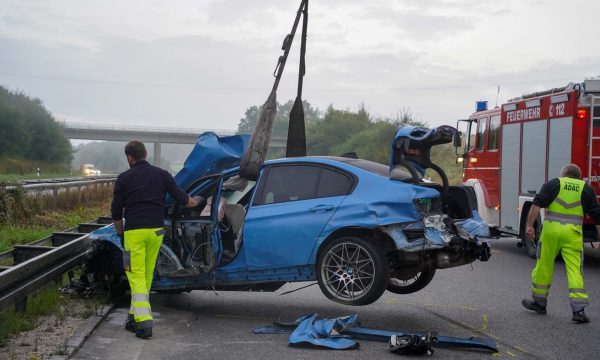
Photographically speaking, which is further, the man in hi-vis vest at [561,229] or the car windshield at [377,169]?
the man in hi-vis vest at [561,229]

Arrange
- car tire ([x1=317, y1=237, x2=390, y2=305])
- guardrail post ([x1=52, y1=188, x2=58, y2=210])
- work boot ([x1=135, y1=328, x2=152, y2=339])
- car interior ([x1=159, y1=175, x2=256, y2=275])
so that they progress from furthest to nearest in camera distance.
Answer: guardrail post ([x1=52, y1=188, x2=58, y2=210])
car interior ([x1=159, y1=175, x2=256, y2=275])
car tire ([x1=317, y1=237, x2=390, y2=305])
work boot ([x1=135, y1=328, x2=152, y2=339])

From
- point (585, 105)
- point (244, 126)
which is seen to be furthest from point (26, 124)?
point (585, 105)

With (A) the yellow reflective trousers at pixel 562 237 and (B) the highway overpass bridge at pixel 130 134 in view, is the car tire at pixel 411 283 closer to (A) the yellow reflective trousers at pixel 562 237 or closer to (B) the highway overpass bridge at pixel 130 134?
(A) the yellow reflective trousers at pixel 562 237

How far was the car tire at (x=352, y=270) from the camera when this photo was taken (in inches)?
293

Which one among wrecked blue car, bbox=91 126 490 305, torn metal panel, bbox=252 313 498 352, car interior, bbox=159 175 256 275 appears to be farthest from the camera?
car interior, bbox=159 175 256 275

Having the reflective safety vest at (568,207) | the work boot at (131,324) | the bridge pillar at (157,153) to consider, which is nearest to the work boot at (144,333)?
the work boot at (131,324)

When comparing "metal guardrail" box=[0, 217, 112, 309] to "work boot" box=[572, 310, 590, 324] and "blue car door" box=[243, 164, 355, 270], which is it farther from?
"work boot" box=[572, 310, 590, 324]

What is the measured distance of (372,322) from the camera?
7836mm

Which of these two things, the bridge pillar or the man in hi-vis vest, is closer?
the man in hi-vis vest

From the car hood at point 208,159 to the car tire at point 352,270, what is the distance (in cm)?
178

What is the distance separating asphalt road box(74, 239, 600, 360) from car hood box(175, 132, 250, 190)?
5.04 feet

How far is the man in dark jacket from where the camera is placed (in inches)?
282

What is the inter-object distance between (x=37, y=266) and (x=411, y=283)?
4138 mm

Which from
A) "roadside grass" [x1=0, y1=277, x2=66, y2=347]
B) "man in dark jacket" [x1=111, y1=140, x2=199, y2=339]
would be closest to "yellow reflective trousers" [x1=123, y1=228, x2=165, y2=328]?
"man in dark jacket" [x1=111, y1=140, x2=199, y2=339]
